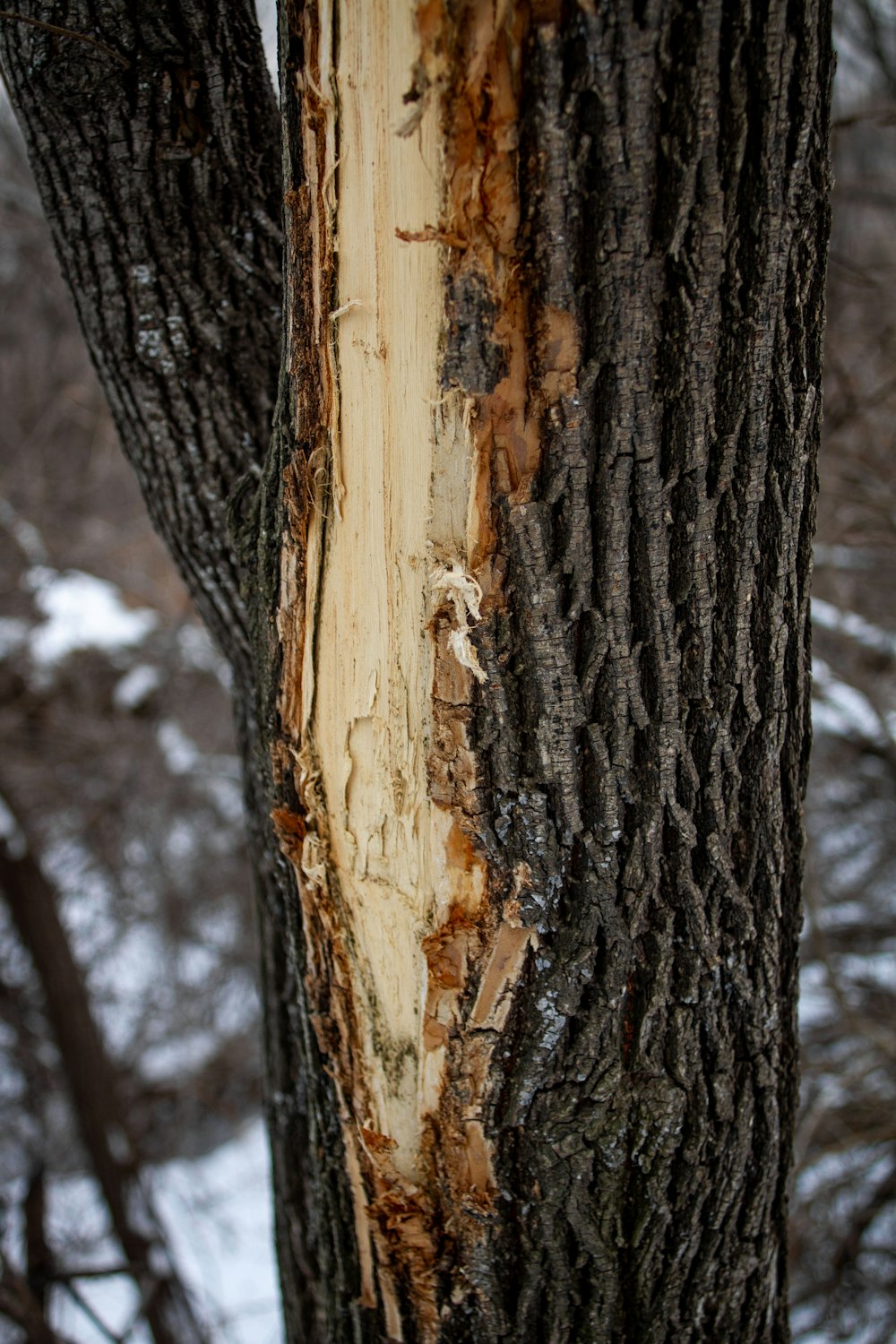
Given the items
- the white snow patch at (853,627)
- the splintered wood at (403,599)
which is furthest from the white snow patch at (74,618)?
the splintered wood at (403,599)

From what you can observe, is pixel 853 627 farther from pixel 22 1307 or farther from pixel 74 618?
pixel 74 618

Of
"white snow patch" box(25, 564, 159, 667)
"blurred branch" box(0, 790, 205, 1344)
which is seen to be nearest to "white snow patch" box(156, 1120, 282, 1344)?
"blurred branch" box(0, 790, 205, 1344)

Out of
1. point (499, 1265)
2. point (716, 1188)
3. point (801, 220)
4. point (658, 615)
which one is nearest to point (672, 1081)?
point (716, 1188)

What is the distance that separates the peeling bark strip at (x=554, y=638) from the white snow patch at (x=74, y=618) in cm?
594

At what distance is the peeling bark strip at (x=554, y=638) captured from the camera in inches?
39.0

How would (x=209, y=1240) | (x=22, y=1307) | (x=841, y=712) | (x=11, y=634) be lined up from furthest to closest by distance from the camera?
(x=11, y=634), (x=209, y=1240), (x=841, y=712), (x=22, y=1307)

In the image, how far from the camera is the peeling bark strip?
99 centimetres

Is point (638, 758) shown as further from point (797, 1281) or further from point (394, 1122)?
point (797, 1281)

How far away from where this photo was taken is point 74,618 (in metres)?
6.84

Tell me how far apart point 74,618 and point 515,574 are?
649 cm

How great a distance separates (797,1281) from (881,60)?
6113 mm

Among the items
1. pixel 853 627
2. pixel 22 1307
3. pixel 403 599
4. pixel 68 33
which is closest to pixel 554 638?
pixel 403 599

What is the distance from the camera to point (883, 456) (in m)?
4.91

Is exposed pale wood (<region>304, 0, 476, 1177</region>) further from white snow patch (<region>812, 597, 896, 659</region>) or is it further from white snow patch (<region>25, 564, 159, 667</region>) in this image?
white snow patch (<region>25, 564, 159, 667</region>)
